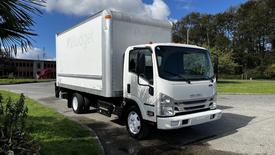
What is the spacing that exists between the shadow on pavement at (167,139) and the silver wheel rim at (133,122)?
24 centimetres

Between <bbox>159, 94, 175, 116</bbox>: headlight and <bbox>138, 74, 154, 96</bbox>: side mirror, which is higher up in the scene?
<bbox>138, 74, 154, 96</bbox>: side mirror

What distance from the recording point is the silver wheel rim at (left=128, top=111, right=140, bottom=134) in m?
7.09

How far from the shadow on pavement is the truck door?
728 mm

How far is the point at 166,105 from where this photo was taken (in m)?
6.22

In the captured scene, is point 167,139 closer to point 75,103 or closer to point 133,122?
point 133,122

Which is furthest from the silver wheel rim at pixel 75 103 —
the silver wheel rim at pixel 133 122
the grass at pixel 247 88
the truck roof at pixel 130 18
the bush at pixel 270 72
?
the bush at pixel 270 72

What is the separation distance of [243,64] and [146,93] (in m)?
66.1

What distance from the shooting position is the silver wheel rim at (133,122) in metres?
7.09

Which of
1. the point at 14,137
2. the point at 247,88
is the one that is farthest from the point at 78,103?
Answer: the point at 247,88

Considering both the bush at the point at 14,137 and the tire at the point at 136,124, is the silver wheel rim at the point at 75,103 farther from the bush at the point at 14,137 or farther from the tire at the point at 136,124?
the bush at the point at 14,137

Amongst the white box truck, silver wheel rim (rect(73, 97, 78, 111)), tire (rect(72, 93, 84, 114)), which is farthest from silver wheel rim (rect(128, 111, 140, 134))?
silver wheel rim (rect(73, 97, 78, 111))

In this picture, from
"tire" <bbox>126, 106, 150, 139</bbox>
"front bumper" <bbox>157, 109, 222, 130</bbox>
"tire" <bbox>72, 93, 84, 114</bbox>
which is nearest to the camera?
"front bumper" <bbox>157, 109, 222, 130</bbox>

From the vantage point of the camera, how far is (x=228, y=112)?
1116cm

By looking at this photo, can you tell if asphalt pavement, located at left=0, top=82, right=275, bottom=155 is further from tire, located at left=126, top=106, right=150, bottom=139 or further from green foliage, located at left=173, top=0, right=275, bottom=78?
green foliage, located at left=173, top=0, right=275, bottom=78
